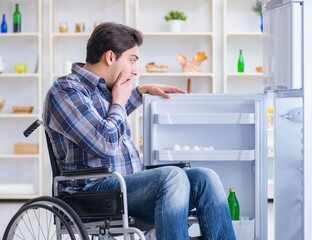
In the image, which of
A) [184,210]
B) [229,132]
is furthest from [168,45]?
[184,210]

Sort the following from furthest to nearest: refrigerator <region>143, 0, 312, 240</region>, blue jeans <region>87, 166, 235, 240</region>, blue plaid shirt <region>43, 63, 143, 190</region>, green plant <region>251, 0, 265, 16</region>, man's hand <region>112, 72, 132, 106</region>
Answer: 1. green plant <region>251, 0, 265, 16</region>
2. refrigerator <region>143, 0, 312, 240</region>
3. man's hand <region>112, 72, 132, 106</region>
4. blue plaid shirt <region>43, 63, 143, 190</region>
5. blue jeans <region>87, 166, 235, 240</region>

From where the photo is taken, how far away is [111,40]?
8.85 feet

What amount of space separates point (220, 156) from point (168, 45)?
3.39 metres

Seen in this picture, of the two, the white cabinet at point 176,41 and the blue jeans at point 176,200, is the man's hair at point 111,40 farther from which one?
the white cabinet at point 176,41

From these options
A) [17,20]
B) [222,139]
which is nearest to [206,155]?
[222,139]

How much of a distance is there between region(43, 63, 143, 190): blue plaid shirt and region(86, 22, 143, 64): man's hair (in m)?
0.09

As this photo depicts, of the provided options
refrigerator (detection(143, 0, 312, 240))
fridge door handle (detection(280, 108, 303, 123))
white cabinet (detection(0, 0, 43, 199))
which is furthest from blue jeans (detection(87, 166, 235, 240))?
white cabinet (detection(0, 0, 43, 199))

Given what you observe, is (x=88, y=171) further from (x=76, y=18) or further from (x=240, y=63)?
(x=76, y=18)

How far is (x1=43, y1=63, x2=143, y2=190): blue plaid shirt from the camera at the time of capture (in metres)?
2.50

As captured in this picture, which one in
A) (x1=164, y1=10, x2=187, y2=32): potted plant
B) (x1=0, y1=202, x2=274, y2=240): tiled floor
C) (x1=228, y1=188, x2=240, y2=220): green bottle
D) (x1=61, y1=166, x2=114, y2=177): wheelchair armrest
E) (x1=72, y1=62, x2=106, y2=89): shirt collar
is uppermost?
(x1=164, y1=10, x2=187, y2=32): potted plant

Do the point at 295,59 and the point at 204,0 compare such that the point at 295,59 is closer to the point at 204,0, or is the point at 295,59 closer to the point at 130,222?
the point at 130,222

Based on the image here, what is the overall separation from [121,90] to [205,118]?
0.73 m

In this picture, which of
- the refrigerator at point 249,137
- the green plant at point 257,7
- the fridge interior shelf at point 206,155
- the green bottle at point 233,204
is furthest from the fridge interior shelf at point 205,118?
the green plant at point 257,7

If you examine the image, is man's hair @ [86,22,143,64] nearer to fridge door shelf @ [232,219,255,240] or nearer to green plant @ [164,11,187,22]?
fridge door shelf @ [232,219,255,240]
